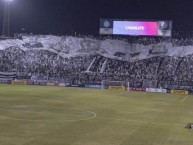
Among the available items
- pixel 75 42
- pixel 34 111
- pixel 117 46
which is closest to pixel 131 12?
pixel 117 46

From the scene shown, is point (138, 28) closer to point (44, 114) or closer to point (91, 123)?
point (44, 114)

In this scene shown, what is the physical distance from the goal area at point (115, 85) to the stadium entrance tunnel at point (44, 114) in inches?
992

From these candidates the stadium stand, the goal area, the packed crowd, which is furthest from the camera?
the stadium stand

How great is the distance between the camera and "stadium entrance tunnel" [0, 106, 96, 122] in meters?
28.2

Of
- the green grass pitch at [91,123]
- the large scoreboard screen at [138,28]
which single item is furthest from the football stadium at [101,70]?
the green grass pitch at [91,123]

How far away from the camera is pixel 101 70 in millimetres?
67188

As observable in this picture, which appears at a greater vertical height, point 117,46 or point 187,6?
point 187,6

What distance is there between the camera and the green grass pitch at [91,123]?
71.4ft

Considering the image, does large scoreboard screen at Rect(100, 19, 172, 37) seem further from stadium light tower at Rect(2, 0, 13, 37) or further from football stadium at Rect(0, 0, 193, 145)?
stadium light tower at Rect(2, 0, 13, 37)

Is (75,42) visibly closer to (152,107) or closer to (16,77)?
(16,77)

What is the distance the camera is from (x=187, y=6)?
6869cm

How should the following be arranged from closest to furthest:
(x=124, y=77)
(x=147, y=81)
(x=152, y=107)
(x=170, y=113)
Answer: (x=170, y=113) → (x=152, y=107) → (x=147, y=81) → (x=124, y=77)

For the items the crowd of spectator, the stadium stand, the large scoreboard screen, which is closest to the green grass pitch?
the stadium stand

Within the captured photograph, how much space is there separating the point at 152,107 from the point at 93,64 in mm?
31050
